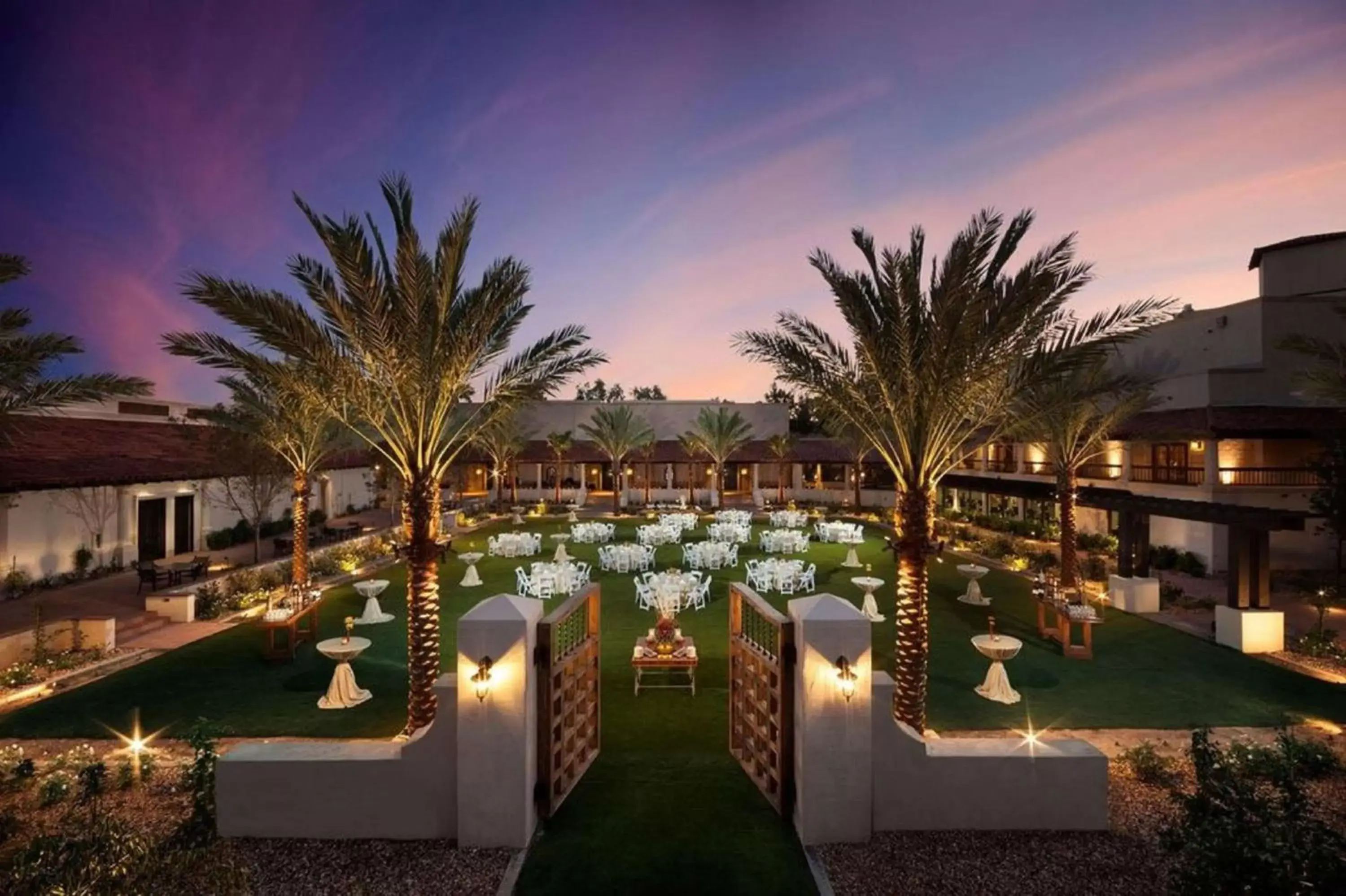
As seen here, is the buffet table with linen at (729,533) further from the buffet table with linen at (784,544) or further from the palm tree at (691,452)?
the palm tree at (691,452)

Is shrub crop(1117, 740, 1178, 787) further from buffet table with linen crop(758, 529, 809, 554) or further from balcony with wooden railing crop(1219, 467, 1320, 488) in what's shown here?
balcony with wooden railing crop(1219, 467, 1320, 488)

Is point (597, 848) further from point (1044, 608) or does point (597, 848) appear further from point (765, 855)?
point (1044, 608)

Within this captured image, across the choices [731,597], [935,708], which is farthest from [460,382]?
[935,708]

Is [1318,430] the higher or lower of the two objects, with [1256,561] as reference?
higher

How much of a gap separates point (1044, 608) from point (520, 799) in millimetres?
10900

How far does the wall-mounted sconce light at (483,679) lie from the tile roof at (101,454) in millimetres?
13825


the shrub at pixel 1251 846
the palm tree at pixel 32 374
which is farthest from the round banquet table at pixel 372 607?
the shrub at pixel 1251 846

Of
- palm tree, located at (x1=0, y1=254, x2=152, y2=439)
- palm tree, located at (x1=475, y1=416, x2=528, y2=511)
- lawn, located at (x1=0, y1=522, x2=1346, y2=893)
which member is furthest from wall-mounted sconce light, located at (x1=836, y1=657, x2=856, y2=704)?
palm tree, located at (x1=475, y1=416, x2=528, y2=511)

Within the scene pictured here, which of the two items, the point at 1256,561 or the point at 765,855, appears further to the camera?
the point at 1256,561

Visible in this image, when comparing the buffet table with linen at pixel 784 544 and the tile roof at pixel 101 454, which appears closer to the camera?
the tile roof at pixel 101 454

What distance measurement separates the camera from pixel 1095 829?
596 centimetres

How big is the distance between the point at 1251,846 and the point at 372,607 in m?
13.9

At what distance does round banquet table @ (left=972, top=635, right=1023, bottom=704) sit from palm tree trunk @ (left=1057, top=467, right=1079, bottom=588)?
622 centimetres

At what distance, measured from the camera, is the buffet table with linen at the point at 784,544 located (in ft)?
69.1
